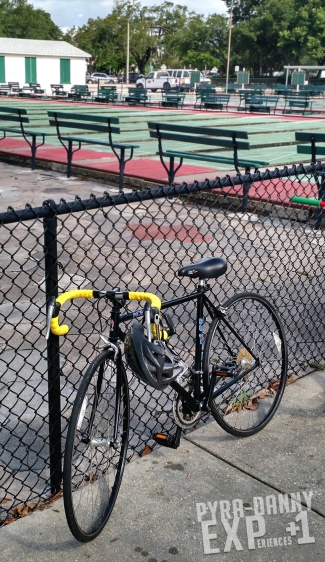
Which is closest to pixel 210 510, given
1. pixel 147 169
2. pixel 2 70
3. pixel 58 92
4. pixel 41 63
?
pixel 147 169

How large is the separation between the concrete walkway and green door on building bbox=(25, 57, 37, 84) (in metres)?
53.0

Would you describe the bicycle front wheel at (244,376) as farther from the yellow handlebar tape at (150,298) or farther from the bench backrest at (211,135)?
the bench backrest at (211,135)

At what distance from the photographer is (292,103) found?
28.9 meters

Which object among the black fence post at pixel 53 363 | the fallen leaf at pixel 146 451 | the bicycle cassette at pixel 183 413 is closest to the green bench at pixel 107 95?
the fallen leaf at pixel 146 451

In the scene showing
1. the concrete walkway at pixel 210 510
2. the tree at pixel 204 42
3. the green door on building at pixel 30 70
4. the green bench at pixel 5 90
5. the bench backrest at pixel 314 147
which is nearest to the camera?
the concrete walkway at pixel 210 510

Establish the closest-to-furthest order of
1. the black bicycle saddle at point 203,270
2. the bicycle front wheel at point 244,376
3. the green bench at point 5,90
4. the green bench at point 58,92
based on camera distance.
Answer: the black bicycle saddle at point 203,270, the bicycle front wheel at point 244,376, the green bench at point 58,92, the green bench at point 5,90

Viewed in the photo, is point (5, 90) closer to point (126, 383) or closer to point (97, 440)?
point (126, 383)

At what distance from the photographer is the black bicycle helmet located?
2.74 metres

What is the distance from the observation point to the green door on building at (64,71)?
177 ft

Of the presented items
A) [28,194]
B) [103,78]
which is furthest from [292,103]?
[103,78]

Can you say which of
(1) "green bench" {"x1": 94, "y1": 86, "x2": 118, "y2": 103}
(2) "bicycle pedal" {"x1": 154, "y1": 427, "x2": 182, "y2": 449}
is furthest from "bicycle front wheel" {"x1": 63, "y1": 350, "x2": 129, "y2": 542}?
(1) "green bench" {"x1": 94, "y1": 86, "x2": 118, "y2": 103}

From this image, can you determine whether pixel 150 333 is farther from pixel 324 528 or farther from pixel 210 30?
pixel 210 30

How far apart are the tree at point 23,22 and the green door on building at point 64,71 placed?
43.5 meters

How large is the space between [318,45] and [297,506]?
82422 millimetres
